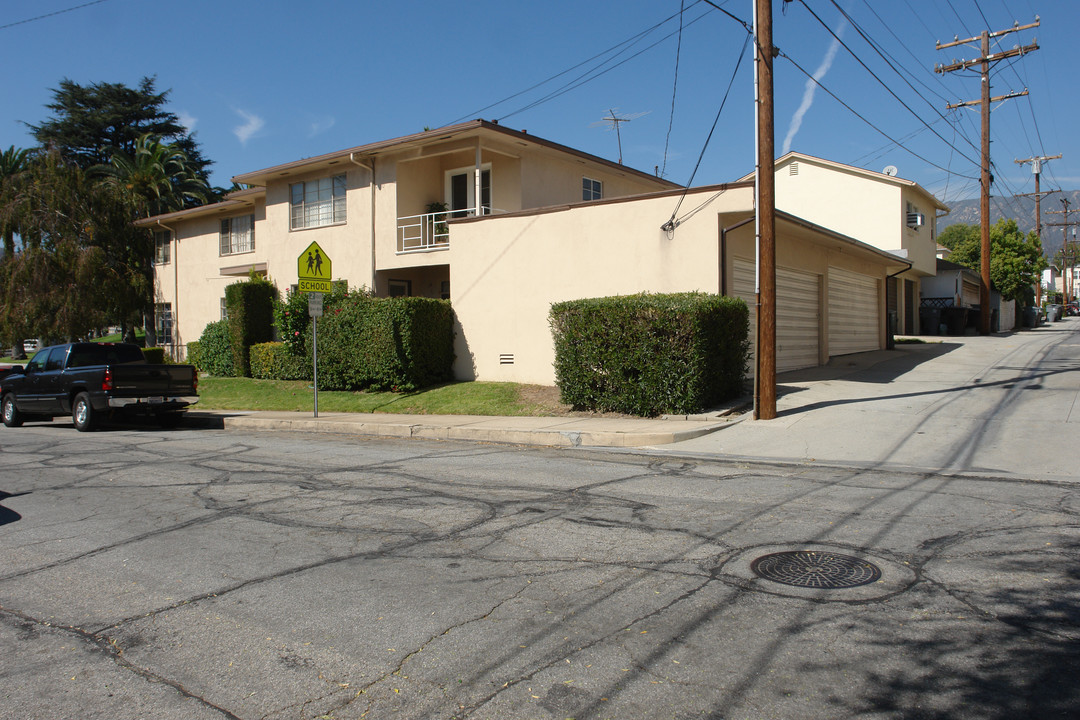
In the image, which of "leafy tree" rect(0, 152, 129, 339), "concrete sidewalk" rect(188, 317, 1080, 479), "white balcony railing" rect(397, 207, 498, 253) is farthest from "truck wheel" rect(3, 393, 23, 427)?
"leafy tree" rect(0, 152, 129, 339)

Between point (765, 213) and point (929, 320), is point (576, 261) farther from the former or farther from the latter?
point (929, 320)

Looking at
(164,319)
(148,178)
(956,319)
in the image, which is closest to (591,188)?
(956,319)

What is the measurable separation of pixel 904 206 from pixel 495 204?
1780 centimetres

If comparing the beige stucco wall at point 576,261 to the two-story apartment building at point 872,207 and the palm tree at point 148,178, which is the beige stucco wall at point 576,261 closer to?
the two-story apartment building at point 872,207

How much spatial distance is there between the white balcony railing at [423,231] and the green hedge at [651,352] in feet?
29.4

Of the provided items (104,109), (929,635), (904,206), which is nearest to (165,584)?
(929,635)

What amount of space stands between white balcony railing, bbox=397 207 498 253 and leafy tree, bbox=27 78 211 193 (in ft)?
105

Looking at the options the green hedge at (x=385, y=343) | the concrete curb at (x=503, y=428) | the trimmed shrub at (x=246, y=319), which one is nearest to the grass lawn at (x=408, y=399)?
the green hedge at (x=385, y=343)

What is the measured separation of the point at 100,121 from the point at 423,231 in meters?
36.2

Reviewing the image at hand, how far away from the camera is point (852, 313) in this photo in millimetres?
22375

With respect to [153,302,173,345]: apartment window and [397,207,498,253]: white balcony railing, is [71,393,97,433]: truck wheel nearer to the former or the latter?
[397,207,498,253]: white balcony railing

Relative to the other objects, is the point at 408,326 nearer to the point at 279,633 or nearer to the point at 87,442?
the point at 87,442

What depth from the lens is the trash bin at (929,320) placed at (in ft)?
105

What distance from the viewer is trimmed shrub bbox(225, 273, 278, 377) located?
2394 centimetres
